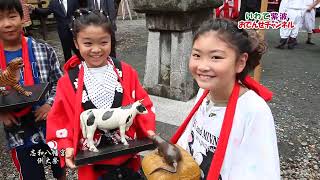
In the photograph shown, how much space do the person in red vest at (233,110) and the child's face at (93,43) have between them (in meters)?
0.58

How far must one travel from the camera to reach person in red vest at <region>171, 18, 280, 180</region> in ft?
4.79

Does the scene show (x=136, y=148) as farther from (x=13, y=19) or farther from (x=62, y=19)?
(x=62, y=19)

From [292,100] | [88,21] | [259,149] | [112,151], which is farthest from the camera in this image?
[292,100]

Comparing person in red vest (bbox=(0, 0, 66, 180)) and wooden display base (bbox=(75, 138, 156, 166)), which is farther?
person in red vest (bbox=(0, 0, 66, 180))

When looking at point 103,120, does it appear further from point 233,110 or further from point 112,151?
point 233,110

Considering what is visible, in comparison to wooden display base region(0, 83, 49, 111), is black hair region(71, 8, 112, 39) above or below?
above

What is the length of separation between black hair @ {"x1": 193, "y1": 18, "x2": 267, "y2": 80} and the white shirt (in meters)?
0.17

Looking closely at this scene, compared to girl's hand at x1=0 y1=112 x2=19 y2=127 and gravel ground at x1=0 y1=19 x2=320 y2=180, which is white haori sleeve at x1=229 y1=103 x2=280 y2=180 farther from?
gravel ground at x1=0 y1=19 x2=320 y2=180

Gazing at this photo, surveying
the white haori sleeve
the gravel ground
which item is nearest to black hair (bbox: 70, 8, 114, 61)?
the white haori sleeve

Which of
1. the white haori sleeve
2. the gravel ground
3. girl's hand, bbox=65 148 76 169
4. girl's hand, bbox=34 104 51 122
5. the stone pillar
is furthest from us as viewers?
the stone pillar

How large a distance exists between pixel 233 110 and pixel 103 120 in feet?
2.26

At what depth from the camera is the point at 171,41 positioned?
419cm

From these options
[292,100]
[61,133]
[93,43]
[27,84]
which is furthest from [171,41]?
[61,133]

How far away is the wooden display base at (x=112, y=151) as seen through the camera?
169cm
